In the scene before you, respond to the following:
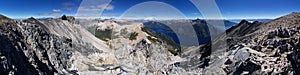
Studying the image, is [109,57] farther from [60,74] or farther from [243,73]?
[243,73]

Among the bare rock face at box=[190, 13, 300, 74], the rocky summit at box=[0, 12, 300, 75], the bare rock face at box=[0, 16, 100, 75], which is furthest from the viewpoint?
the bare rock face at box=[190, 13, 300, 74]

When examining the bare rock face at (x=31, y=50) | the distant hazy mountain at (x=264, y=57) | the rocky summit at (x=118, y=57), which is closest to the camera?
Answer: the bare rock face at (x=31, y=50)

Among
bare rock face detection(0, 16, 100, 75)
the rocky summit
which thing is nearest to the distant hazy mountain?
the rocky summit

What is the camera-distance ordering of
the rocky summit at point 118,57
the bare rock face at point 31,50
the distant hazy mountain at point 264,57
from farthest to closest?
1. the distant hazy mountain at point 264,57
2. the rocky summit at point 118,57
3. the bare rock face at point 31,50

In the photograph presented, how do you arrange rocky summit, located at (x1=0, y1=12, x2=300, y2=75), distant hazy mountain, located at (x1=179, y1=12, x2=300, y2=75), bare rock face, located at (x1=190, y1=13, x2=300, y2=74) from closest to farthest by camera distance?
1. rocky summit, located at (x1=0, y1=12, x2=300, y2=75)
2. distant hazy mountain, located at (x1=179, y1=12, x2=300, y2=75)
3. bare rock face, located at (x1=190, y1=13, x2=300, y2=74)

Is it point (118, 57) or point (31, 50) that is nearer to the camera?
point (31, 50)

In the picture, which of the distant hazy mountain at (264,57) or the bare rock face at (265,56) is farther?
the bare rock face at (265,56)

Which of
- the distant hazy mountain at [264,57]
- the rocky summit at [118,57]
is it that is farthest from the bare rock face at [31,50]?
the distant hazy mountain at [264,57]

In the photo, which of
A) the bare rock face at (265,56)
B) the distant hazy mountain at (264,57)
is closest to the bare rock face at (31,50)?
the distant hazy mountain at (264,57)

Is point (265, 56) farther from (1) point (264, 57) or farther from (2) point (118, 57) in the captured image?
(2) point (118, 57)

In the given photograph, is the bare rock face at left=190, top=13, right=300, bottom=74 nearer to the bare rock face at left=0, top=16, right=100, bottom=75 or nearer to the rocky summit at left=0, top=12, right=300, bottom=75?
the rocky summit at left=0, top=12, right=300, bottom=75

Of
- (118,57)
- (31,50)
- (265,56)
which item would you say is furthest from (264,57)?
(31,50)

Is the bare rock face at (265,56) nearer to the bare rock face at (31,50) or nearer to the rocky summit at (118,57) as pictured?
the rocky summit at (118,57)
